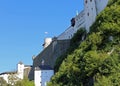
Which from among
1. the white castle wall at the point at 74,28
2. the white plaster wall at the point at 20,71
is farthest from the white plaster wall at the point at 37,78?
the white plaster wall at the point at 20,71

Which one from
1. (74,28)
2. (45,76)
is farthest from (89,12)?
(45,76)

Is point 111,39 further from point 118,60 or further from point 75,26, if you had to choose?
point 75,26

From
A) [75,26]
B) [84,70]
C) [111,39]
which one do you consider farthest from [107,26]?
[75,26]

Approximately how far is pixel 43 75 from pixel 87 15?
1142 centimetres

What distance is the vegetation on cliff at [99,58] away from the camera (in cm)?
3359

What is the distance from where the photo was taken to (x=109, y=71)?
110 feet

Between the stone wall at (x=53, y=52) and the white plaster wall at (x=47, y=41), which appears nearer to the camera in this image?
the stone wall at (x=53, y=52)

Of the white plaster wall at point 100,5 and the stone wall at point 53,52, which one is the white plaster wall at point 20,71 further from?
the white plaster wall at point 100,5

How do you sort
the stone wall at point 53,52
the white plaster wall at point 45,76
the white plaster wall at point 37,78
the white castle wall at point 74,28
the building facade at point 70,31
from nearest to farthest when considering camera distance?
the building facade at point 70,31, the white castle wall at point 74,28, the white plaster wall at point 45,76, the white plaster wall at point 37,78, the stone wall at point 53,52

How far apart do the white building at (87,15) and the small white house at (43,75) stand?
17.5 feet

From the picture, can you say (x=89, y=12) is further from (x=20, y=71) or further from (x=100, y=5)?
(x=20, y=71)

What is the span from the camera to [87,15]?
47062 millimetres

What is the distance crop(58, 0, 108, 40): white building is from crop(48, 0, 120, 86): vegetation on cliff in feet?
15.9

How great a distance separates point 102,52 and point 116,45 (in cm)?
140
